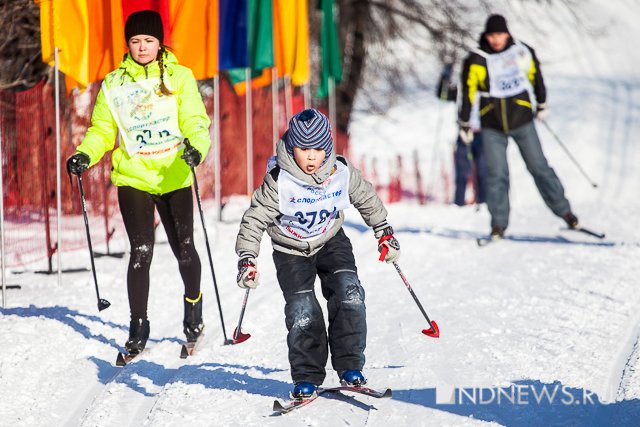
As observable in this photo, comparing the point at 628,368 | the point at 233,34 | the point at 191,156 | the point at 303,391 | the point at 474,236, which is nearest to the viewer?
the point at 303,391

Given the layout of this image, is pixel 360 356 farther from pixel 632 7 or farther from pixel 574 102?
pixel 632 7

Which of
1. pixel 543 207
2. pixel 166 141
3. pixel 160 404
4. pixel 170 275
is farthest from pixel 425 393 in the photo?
Answer: pixel 543 207

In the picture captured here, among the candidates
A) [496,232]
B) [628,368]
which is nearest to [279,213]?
[628,368]

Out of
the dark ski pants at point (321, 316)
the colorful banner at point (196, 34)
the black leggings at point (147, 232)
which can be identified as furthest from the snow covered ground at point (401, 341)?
the colorful banner at point (196, 34)

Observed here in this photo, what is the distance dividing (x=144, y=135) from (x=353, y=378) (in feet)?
6.95

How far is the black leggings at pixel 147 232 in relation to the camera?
643 cm

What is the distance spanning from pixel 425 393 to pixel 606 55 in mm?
35114

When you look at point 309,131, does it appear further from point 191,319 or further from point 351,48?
point 351,48

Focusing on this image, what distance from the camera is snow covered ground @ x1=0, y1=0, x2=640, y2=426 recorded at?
17.1 feet

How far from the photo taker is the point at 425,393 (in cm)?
545

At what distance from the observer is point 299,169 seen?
520 cm

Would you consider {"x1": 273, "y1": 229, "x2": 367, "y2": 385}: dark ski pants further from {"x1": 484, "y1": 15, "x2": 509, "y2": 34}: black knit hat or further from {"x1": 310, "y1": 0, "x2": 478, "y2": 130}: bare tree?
{"x1": 310, "y1": 0, "x2": 478, "y2": 130}: bare tree

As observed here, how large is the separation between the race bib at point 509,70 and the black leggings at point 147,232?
4819 mm

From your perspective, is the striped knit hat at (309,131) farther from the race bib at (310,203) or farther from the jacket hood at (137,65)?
the jacket hood at (137,65)
